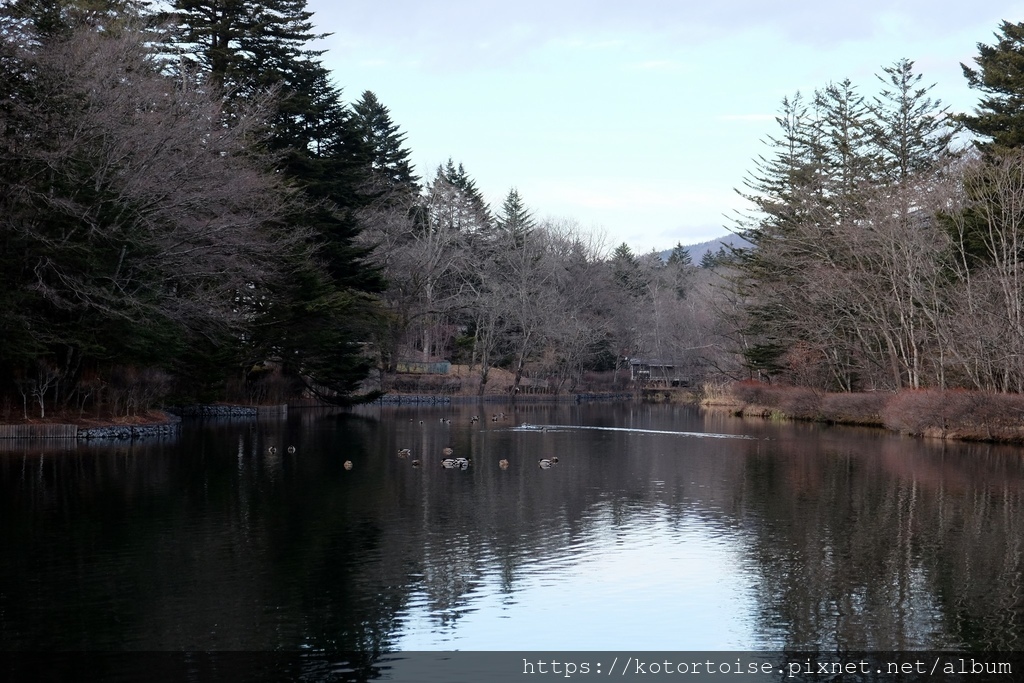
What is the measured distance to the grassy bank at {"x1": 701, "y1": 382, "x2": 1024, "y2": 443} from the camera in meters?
30.3

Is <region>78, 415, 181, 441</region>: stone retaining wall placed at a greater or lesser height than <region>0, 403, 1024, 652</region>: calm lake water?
greater

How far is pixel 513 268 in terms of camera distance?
70438 millimetres

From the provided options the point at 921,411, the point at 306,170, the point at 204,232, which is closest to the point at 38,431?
the point at 204,232

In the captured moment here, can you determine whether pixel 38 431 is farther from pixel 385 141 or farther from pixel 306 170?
pixel 385 141

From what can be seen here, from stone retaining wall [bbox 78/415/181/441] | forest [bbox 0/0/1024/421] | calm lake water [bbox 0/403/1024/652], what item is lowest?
calm lake water [bbox 0/403/1024/652]

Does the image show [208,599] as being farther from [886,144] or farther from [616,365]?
[616,365]

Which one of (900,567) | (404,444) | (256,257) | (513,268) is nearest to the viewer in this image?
(900,567)

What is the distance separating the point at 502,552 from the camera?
13852mm

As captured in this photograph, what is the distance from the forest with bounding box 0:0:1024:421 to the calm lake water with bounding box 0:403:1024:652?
5456 millimetres

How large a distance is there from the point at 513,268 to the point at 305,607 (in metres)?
60.2

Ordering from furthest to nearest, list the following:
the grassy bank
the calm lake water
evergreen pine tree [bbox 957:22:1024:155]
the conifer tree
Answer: the conifer tree < evergreen pine tree [bbox 957:22:1024:155] < the grassy bank < the calm lake water

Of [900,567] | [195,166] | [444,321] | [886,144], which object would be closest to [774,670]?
[900,567]

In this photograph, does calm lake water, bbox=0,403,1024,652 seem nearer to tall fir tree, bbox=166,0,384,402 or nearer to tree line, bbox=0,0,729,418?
tree line, bbox=0,0,729,418

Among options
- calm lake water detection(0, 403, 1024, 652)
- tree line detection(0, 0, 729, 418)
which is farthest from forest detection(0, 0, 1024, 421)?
calm lake water detection(0, 403, 1024, 652)
